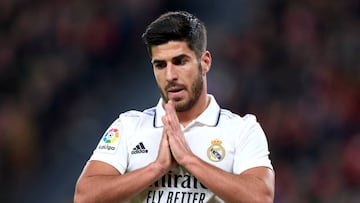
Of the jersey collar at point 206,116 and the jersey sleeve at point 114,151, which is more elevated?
the jersey collar at point 206,116

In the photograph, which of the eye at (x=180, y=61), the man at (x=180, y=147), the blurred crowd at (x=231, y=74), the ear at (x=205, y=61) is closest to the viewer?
the man at (x=180, y=147)

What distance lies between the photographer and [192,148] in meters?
4.01

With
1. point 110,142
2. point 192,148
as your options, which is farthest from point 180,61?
point 110,142

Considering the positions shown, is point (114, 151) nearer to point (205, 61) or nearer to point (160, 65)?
point (160, 65)

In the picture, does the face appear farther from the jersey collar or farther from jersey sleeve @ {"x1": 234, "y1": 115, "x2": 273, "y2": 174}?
jersey sleeve @ {"x1": 234, "y1": 115, "x2": 273, "y2": 174}

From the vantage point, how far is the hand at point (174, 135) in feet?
12.4

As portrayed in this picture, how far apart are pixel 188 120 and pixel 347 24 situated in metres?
4.98

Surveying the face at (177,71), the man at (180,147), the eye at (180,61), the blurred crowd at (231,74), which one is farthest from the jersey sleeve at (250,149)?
the blurred crowd at (231,74)

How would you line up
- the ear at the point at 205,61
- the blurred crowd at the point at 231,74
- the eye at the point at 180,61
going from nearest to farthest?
the eye at the point at 180,61, the ear at the point at 205,61, the blurred crowd at the point at 231,74

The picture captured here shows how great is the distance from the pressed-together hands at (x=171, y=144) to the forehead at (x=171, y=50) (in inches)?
8.4

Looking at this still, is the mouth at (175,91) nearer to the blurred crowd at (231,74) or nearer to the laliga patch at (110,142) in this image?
the laliga patch at (110,142)

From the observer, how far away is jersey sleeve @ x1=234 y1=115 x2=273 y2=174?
390cm

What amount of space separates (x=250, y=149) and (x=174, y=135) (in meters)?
0.37

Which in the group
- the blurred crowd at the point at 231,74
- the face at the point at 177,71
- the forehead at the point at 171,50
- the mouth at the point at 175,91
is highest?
the forehead at the point at 171,50
